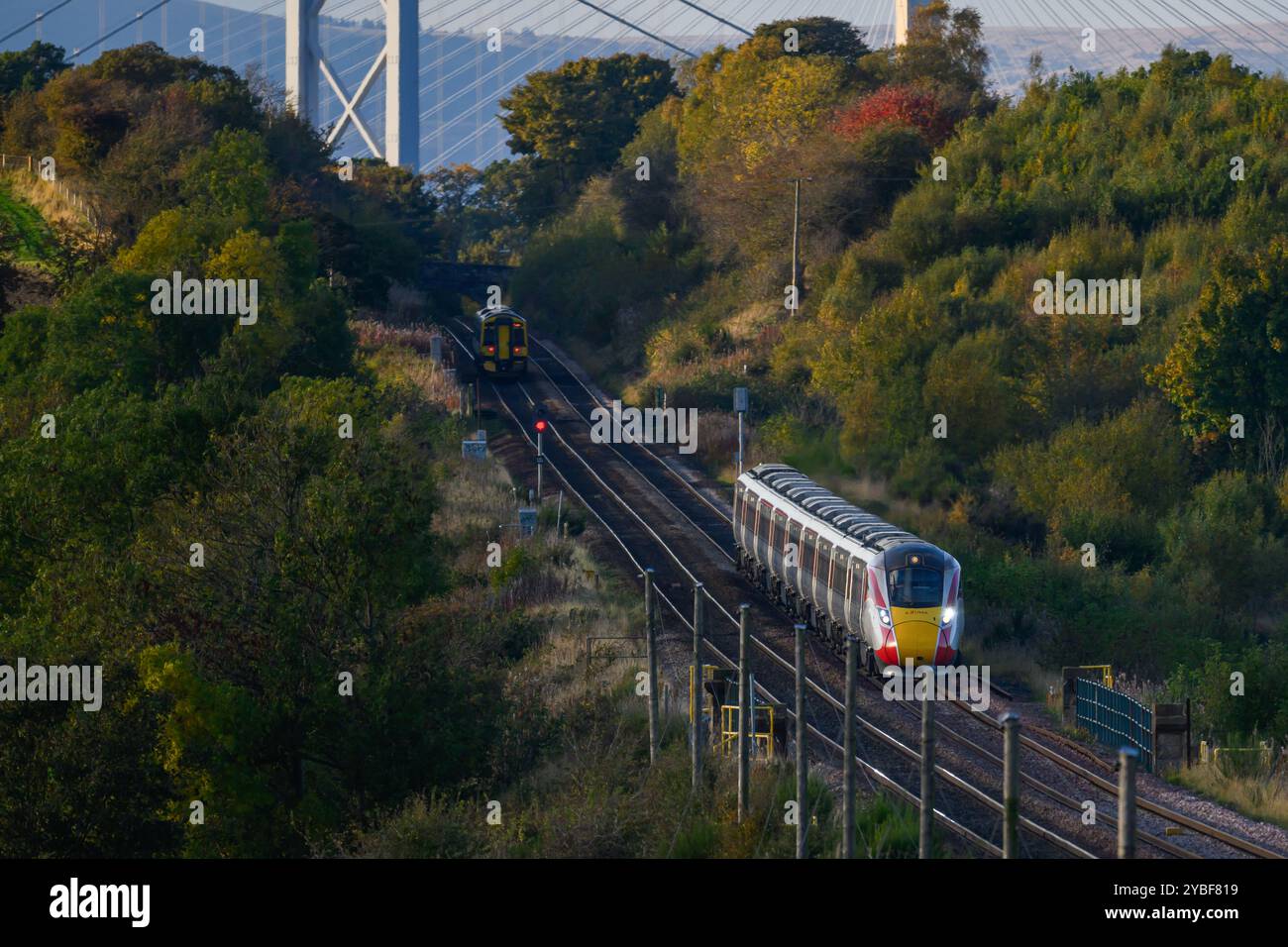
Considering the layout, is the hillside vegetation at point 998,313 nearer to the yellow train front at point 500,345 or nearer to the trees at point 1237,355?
the trees at point 1237,355

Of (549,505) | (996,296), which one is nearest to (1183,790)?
(549,505)

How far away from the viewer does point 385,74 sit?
108875 mm

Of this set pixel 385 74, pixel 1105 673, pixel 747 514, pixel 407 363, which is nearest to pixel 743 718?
pixel 1105 673

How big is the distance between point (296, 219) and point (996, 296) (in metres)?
24.7

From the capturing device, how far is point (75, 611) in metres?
23.1

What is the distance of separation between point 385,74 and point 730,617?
274 ft

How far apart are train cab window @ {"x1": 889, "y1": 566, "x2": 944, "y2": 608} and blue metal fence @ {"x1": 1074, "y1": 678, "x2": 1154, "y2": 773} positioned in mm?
2649

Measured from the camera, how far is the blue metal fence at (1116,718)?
24.0m

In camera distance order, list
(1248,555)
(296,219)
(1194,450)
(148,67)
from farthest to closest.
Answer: (148,67) < (296,219) < (1194,450) < (1248,555)

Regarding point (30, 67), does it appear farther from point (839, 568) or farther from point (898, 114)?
point (839, 568)

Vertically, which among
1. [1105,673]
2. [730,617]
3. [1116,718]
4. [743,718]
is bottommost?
[1116,718]

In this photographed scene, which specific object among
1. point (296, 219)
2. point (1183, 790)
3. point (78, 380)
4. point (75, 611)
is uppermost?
point (296, 219)

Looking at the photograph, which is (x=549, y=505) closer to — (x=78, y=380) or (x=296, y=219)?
(x=78, y=380)

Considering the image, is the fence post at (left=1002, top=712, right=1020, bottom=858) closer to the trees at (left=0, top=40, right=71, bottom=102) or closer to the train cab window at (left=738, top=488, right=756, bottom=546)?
the train cab window at (left=738, top=488, right=756, bottom=546)
